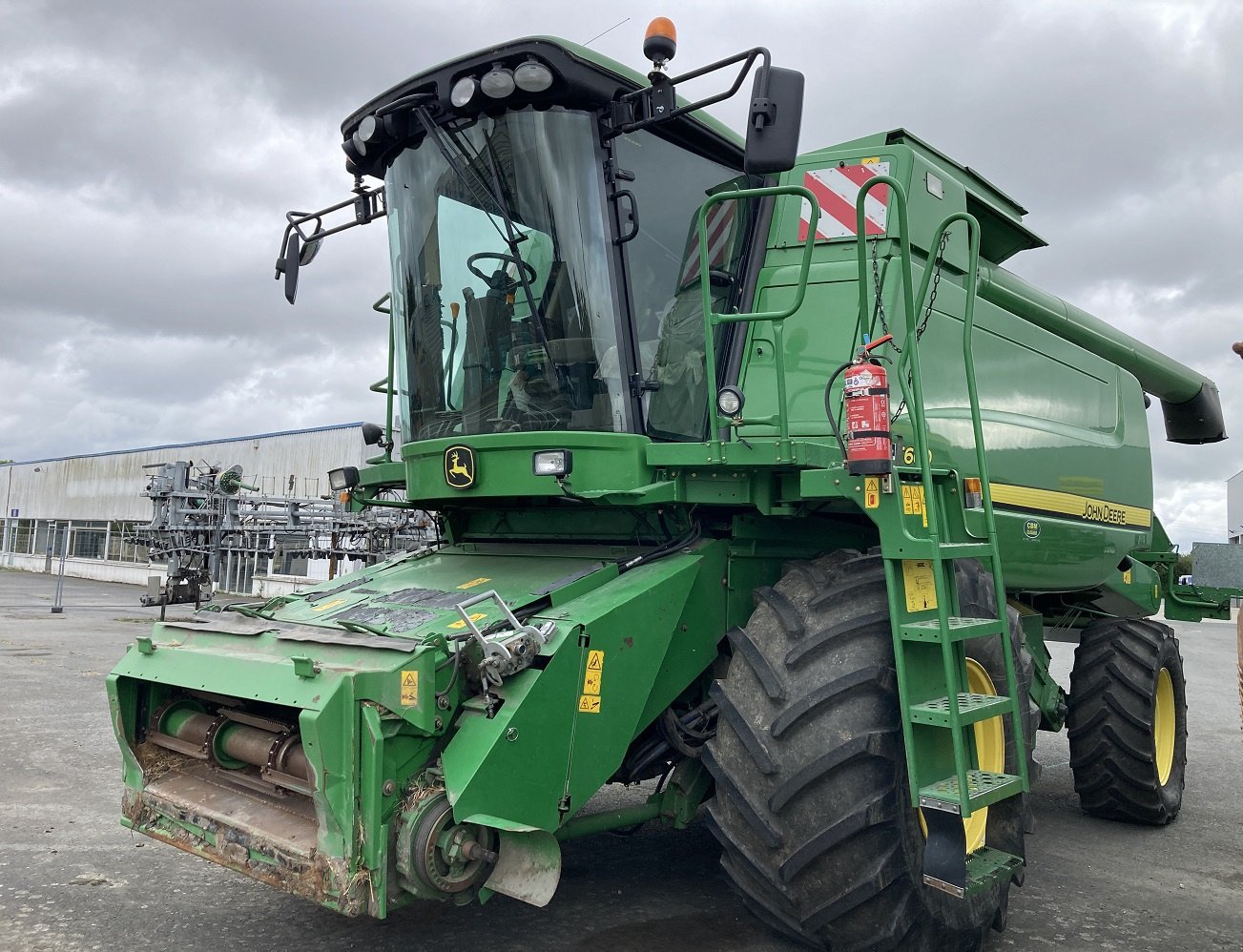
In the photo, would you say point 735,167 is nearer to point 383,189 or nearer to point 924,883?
point 383,189

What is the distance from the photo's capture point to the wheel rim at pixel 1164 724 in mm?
6340

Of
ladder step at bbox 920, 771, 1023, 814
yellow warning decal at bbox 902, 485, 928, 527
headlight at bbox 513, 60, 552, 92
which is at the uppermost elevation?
headlight at bbox 513, 60, 552, 92

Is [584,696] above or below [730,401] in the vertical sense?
below

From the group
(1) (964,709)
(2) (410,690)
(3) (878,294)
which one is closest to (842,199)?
(3) (878,294)

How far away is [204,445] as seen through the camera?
112 ft

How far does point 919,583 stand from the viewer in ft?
11.5

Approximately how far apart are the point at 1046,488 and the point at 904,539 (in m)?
2.22

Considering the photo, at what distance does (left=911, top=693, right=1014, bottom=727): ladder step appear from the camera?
3232 millimetres

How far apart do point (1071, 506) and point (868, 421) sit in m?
2.70

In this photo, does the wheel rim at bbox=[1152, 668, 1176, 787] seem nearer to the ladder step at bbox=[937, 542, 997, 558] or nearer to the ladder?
the ladder

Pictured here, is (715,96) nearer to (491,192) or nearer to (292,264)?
(491,192)

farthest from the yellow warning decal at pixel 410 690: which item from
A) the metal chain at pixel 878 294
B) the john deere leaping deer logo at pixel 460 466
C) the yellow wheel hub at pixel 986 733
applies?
the metal chain at pixel 878 294

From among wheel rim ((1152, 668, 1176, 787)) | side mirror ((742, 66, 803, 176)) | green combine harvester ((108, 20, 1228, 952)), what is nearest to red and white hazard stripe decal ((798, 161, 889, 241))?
green combine harvester ((108, 20, 1228, 952))

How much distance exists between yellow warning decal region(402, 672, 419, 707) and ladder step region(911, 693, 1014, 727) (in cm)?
159
